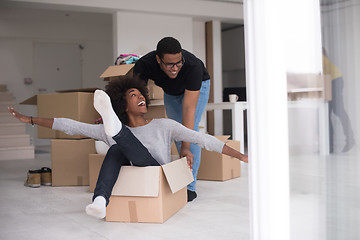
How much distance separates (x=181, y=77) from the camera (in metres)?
2.33

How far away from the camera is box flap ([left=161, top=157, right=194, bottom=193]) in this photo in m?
1.98

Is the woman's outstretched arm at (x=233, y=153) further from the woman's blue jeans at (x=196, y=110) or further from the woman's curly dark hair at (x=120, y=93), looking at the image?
the woman's blue jeans at (x=196, y=110)

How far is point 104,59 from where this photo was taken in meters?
8.58

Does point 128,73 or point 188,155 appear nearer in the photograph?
point 188,155

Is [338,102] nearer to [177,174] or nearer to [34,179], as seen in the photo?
[177,174]

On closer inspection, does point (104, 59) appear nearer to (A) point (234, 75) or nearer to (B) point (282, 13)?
(A) point (234, 75)

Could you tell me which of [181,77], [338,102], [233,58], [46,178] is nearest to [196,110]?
[181,77]

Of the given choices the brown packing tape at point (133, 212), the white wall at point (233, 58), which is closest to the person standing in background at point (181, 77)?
the brown packing tape at point (133, 212)

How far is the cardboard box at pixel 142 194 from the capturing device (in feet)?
6.34

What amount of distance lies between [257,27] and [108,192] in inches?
38.9

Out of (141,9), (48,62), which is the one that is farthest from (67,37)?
(141,9)

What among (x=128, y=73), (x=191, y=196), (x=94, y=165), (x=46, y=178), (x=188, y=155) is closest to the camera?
(x=188, y=155)

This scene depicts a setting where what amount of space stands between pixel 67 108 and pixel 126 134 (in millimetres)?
1640

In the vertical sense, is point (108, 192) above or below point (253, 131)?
below
